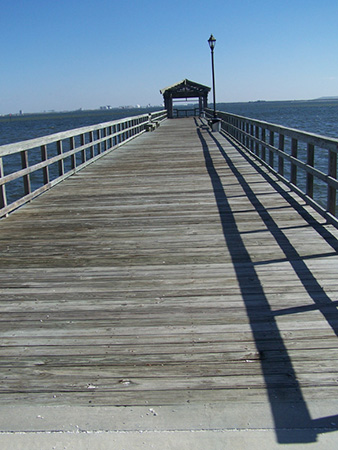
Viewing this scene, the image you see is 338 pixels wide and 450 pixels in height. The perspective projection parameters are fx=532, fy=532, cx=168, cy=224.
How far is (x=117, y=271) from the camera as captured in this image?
472 centimetres

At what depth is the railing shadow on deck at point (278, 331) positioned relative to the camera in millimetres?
2459

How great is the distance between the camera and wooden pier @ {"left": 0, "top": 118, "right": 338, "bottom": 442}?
9.15 ft

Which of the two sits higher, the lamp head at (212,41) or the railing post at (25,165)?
the lamp head at (212,41)

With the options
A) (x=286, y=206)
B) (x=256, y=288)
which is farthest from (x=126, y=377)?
(x=286, y=206)

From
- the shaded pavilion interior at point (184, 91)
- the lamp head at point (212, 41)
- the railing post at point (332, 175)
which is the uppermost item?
the lamp head at point (212, 41)

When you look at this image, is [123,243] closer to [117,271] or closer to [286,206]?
[117,271]

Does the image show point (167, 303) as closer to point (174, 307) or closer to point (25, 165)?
point (174, 307)

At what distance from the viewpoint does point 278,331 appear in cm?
340

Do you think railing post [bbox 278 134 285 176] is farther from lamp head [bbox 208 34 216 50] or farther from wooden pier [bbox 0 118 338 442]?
lamp head [bbox 208 34 216 50]

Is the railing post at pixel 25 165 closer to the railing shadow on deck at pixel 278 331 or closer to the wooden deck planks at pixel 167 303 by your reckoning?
the wooden deck planks at pixel 167 303

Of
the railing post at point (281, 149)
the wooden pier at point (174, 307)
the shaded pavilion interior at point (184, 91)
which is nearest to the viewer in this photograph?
the wooden pier at point (174, 307)

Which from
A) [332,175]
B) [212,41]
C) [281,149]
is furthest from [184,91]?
[332,175]

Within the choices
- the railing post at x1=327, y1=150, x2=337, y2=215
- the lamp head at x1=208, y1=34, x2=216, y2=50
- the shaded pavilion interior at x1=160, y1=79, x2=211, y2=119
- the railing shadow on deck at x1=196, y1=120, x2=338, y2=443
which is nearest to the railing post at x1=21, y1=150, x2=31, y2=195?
the railing shadow on deck at x1=196, y1=120, x2=338, y2=443

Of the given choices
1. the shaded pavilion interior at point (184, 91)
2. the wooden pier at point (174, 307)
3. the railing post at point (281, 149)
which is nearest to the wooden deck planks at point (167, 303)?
the wooden pier at point (174, 307)
